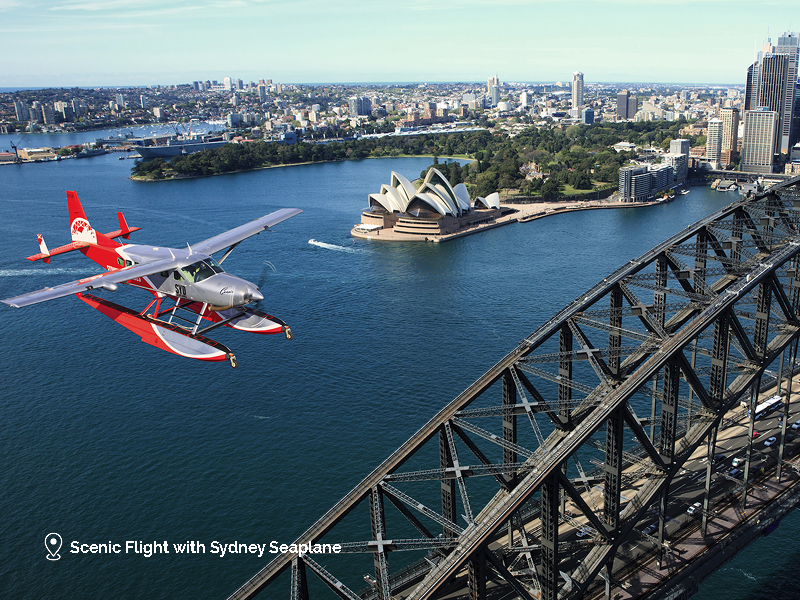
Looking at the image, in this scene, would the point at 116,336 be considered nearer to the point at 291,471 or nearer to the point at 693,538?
the point at 291,471

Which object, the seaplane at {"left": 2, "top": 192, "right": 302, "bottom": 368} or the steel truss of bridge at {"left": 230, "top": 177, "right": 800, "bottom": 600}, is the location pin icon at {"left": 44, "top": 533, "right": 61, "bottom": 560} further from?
the seaplane at {"left": 2, "top": 192, "right": 302, "bottom": 368}

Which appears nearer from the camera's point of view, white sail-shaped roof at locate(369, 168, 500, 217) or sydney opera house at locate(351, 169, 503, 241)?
sydney opera house at locate(351, 169, 503, 241)

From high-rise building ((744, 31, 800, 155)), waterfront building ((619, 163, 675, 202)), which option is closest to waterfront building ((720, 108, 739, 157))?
high-rise building ((744, 31, 800, 155))

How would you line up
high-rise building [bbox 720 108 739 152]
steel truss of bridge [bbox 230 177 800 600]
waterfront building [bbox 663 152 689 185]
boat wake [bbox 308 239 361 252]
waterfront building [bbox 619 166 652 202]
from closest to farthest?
1. steel truss of bridge [bbox 230 177 800 600]
2. boat wake [bbox 308 239 361 252]
3. waterfront building [bbox 619 166 652 202]
4. waterfront building [bbox 663 152 689 185]
5. high-rise building [bbox 720 108 739 152]

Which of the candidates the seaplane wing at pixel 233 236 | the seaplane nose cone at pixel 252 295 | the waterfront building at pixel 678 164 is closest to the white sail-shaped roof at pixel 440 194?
the waterfront building at pixel 678 164

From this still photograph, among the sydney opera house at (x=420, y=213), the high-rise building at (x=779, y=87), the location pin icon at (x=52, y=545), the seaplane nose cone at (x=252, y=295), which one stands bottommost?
the location pin icon at (x=52, y=545)

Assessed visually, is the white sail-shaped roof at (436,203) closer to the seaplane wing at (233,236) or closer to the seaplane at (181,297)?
the seaplane wing at (233,236)

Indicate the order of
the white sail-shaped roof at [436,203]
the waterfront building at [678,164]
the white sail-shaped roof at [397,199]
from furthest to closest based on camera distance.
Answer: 1. the waterfront building at [678,164]
2. the white sail-shaped roof at [397,199]
3. the white sail-shaped roof at [436,203]
